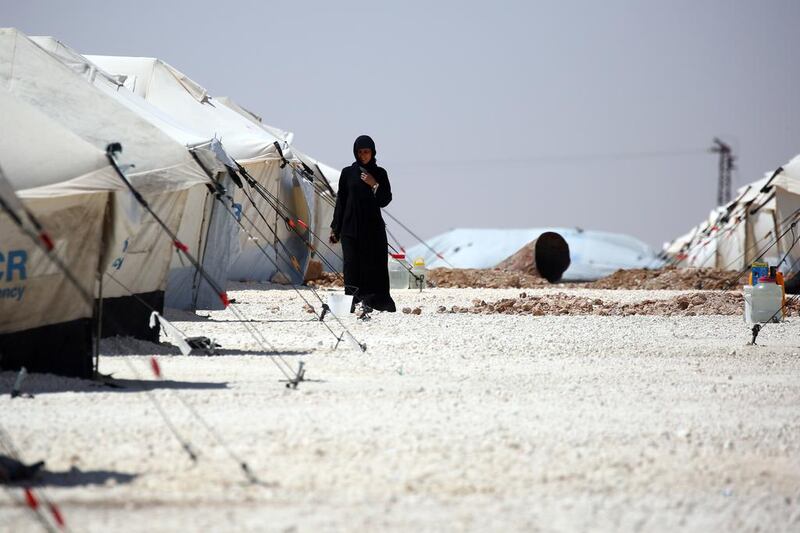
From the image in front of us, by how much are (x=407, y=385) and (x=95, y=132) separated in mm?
2957

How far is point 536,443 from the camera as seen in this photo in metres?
5.63

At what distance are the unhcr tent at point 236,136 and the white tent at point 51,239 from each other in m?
9.36

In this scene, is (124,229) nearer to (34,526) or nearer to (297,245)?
(34,526)

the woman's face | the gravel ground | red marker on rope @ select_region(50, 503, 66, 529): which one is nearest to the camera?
red marker on rope @ select_region(50, 503, 66, 529)

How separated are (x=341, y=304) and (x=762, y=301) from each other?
4045 mm

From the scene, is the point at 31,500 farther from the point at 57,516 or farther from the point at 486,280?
the point at 486,280

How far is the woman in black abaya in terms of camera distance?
1347cm

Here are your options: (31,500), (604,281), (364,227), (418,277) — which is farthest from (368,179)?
(604,281)

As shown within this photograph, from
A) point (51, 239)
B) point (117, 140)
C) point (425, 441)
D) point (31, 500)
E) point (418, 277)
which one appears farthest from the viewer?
point (418, 277)

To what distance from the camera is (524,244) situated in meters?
33.8

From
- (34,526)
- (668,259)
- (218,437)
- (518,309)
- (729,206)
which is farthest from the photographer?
(668,259)

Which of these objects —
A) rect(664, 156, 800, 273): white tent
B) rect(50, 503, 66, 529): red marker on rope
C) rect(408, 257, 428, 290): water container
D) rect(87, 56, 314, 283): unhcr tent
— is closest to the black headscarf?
rect(87, 56, 314, 283): unhcr tent

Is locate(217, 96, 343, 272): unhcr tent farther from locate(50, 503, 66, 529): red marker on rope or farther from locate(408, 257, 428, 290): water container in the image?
locate(50, 503, 66, 529): red marker on rope

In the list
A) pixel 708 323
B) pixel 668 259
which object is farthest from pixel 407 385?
pixel 668 259
